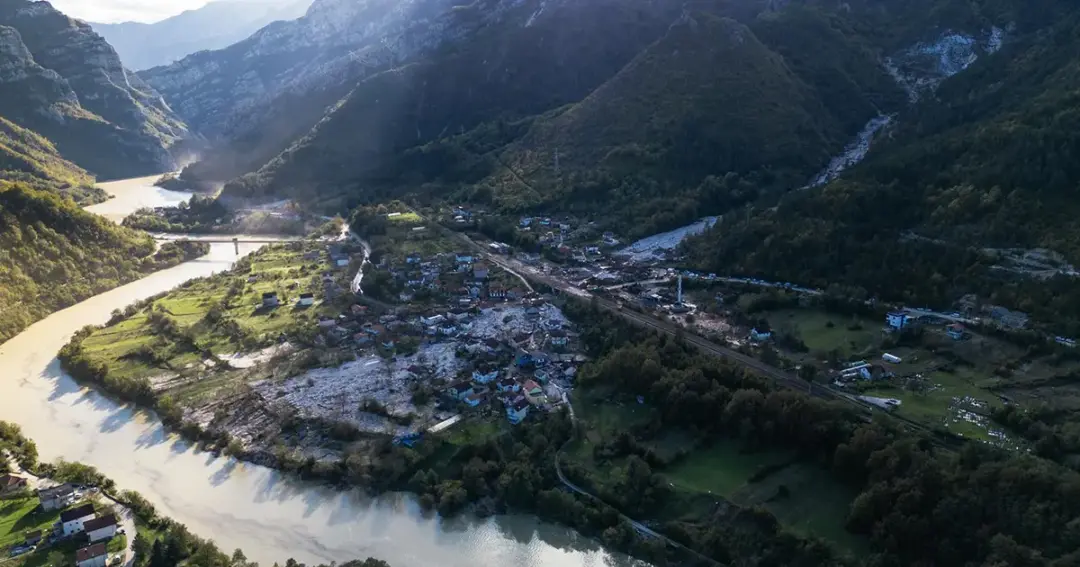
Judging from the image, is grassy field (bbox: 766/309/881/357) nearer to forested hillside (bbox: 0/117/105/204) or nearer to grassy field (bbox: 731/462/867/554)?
grassy field (bbox: 731/462/867/554)

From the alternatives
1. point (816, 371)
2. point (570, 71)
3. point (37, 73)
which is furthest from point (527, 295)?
A: point (37, 73)

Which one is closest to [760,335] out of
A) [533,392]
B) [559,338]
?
[559,338]

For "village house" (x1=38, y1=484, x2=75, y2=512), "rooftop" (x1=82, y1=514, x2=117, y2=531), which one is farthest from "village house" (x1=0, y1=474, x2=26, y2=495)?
"rooftop" (x1=82, y1=514, x2=117, y2=531)

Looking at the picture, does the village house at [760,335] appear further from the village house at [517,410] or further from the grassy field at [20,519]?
the grassy field at [20,519]

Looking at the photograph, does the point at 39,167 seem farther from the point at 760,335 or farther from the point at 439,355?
the point at 760,335

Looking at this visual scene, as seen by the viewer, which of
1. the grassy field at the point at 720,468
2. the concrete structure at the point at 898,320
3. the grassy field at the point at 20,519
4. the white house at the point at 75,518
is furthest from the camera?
the concrete structure at the point at 898,320

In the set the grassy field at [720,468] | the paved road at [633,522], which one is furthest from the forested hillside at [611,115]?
the paved road at [633,522]

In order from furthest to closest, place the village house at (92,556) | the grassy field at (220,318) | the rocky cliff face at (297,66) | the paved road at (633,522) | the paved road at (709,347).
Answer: the rocky cliff face at (297,66) < the grassy field at (220,318) < the paved road at (709,347) < the paved road at (633,522) < the village house at (92,556)
